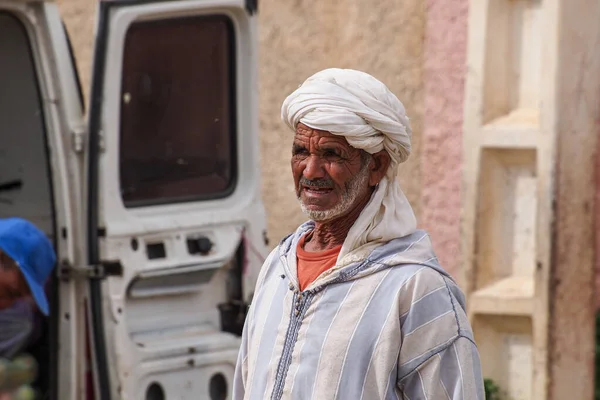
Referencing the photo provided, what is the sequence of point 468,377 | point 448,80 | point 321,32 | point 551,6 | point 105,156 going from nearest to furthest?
point 468,377, point 105,156, point 551,6, point 448,80, point 321,32

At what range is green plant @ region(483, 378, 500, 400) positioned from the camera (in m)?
5.93

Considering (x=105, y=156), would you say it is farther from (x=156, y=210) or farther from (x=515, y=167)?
(x=515, y=167)

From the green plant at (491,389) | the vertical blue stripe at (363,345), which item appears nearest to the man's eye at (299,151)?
the vertical blue stripe at (363,345)

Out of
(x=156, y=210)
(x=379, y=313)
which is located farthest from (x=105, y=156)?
(x=379, y=313)

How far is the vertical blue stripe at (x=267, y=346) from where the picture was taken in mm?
3041

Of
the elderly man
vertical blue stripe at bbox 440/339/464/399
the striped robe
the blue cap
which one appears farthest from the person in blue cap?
vertical blue stripe at bbox 440/339/464/399

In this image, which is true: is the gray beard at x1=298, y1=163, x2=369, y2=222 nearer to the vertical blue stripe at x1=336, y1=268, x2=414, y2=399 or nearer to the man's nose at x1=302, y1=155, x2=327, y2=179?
the man's nose at x1=302, y1=155, x2=327, y2=179

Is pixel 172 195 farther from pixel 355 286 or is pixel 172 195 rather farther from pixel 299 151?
pixel 355 286

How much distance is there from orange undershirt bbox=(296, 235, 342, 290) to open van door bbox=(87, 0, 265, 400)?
1.94 meters

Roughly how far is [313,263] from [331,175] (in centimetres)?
20

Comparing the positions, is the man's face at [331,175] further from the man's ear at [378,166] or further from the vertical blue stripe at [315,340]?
the vertical blue stripe at [315,340]

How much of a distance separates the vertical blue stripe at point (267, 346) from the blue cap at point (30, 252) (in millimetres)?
1940

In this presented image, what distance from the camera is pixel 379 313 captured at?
9.50ft

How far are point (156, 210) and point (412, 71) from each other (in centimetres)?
172
